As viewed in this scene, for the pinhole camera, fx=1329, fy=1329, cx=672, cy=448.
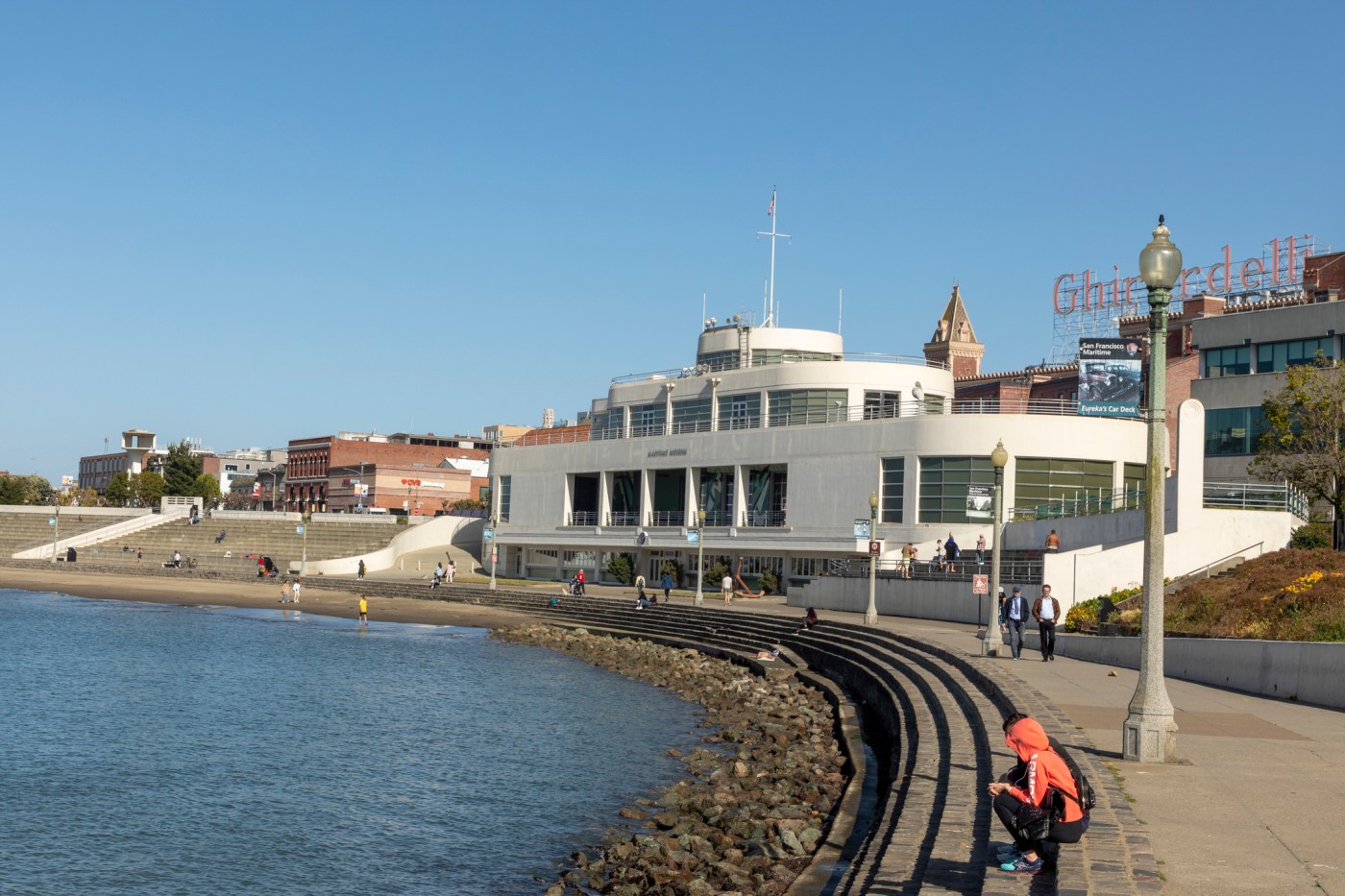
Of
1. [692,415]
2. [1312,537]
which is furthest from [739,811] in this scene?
[692,415]

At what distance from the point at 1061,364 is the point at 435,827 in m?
94.8

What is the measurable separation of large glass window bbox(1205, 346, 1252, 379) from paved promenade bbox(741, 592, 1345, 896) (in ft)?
131

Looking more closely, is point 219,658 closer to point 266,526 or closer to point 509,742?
point 509,742

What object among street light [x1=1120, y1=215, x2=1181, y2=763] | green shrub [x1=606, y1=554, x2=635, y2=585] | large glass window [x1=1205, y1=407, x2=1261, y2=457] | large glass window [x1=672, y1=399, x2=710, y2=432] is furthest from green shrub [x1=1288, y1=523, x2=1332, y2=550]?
green shrub [x1=606, y1=554, x2=635, y2=585]

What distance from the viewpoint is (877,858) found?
1341cm

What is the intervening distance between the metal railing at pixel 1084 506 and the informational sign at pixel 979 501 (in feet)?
3.60

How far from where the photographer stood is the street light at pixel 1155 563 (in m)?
15.8

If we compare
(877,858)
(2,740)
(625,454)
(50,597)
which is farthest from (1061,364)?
(877,858)

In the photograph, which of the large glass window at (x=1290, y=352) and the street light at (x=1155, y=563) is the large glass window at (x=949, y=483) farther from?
Result: the street light at (x=1155, y=563)

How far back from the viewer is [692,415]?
Answer: 77562mm

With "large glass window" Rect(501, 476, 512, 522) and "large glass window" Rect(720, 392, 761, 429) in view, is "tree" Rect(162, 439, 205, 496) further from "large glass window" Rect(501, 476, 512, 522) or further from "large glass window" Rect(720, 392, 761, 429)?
"large glass window" Rect(720, 392, 761, 429)

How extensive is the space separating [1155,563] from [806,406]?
5399 cm

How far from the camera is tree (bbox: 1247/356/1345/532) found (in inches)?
1681

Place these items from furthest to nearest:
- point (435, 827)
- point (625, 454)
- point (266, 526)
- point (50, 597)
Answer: point (266, 526) < point (625, 454) < point (50, 597) < point (435, 827)
